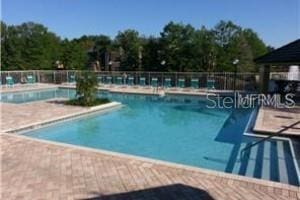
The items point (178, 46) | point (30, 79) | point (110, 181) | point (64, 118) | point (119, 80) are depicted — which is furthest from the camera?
point (178, 46)

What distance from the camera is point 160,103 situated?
51.4ft

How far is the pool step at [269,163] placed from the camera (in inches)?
226

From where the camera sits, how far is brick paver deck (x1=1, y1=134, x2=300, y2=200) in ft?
14.2

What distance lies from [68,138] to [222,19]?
2111 centimetres

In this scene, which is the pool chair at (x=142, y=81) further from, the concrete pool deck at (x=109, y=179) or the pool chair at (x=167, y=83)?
the concrete pool deck at (x=109, y=179)

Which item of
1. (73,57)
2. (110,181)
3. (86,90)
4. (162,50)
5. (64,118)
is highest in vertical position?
(162,50)

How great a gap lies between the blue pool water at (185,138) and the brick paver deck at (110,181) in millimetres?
1370

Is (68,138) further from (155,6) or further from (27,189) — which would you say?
(155,6)

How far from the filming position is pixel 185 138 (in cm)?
908

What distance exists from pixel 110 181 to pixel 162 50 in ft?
69.2

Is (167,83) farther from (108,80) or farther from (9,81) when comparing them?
(9,81)

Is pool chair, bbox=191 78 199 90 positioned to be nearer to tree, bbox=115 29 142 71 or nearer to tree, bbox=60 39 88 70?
tree, bbox=115 29 142 71

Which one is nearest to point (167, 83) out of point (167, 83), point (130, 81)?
point (167, 83)

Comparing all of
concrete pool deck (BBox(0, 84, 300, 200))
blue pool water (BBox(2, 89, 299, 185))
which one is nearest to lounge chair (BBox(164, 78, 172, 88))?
blue pool water (BBox(2, 89, 299, 185))
